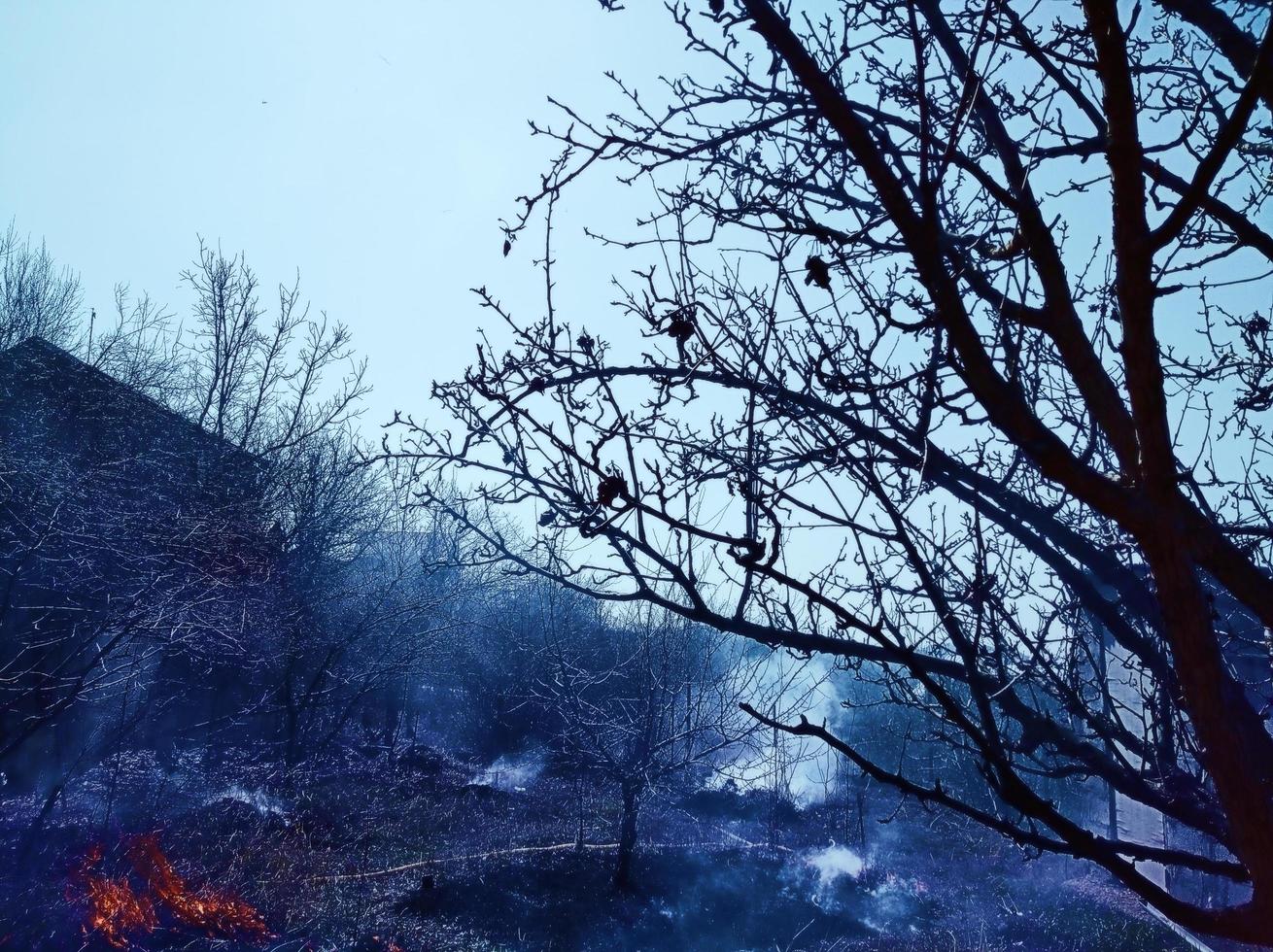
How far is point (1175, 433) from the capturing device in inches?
125

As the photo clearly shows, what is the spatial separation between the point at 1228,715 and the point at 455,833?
18134mm

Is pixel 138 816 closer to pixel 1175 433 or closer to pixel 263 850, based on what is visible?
pixel 263 850

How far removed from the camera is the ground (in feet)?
35.4

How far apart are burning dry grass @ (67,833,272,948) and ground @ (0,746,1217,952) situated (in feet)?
0.15

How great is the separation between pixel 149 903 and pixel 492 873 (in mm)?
6037

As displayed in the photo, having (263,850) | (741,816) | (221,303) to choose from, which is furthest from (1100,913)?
(221,303)

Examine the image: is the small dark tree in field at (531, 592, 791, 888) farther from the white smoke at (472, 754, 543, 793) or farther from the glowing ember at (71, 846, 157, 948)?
the white smoke at (472, 754, 543, 793)

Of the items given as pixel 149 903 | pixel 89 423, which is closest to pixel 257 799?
pixel 149 903

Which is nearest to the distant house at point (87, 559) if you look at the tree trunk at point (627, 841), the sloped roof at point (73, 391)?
the sloped roof at point (73, 391)

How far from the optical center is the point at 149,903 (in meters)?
10.1

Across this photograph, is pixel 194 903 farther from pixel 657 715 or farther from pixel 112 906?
pixel 657 715

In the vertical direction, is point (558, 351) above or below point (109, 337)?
below

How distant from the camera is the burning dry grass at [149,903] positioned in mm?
9438

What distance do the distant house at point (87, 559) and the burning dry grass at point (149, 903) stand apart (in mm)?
1926
